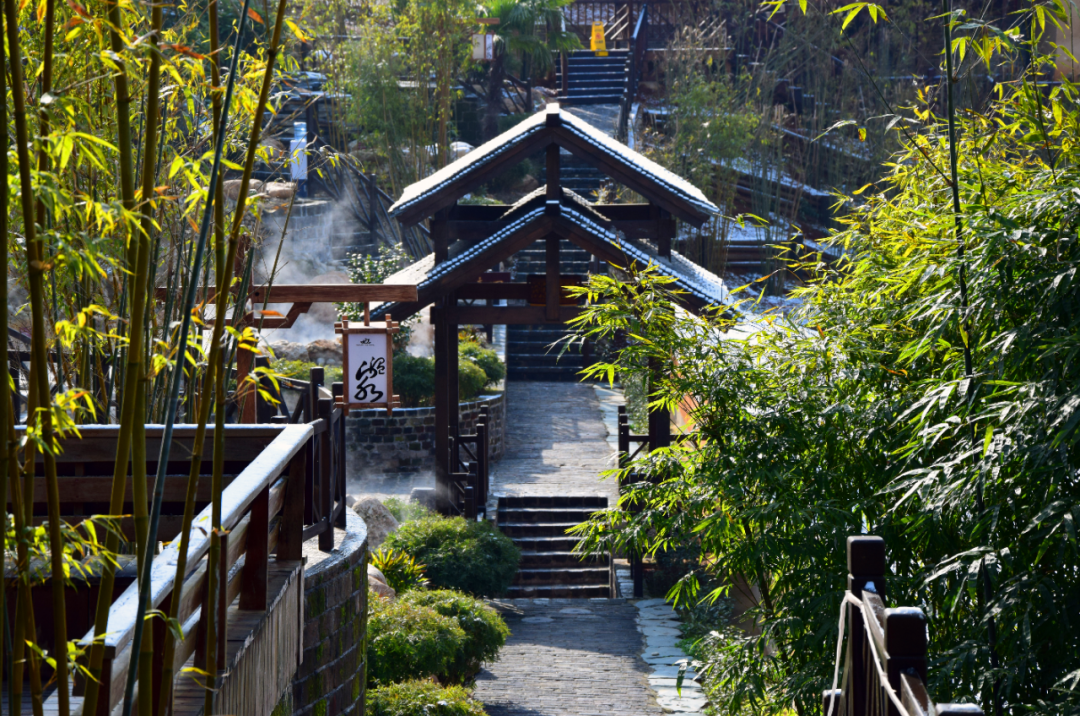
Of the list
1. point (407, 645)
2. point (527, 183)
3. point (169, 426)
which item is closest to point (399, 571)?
point (407, 645)

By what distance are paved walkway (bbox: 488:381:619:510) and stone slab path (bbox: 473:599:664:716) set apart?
184 cm

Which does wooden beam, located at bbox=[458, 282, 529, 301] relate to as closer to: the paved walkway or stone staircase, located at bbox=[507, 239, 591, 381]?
the paved walkway

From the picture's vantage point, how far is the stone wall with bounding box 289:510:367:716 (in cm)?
497

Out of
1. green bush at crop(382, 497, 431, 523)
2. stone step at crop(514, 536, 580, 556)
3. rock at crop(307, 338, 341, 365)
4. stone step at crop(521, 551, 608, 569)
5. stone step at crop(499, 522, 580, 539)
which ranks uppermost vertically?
rock at crop(307, 338, 341, 365)

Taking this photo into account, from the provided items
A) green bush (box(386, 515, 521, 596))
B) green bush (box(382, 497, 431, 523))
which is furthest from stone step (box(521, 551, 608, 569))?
green bush (box(382, 497, 431, 523))

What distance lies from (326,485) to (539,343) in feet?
47.0

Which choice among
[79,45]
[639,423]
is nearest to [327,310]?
[639,423]

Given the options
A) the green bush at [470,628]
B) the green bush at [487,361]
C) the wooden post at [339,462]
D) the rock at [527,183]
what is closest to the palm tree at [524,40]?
the rock at [527,183]

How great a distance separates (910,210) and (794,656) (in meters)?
1.82

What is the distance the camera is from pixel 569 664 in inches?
354

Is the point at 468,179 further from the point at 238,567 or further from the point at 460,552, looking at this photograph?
the point at 238,567

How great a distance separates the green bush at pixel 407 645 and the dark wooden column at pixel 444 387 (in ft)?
12.8

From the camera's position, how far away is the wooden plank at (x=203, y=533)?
1.94 metres

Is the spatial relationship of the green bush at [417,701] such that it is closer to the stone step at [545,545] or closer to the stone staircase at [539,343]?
the stone step at [545,545]
